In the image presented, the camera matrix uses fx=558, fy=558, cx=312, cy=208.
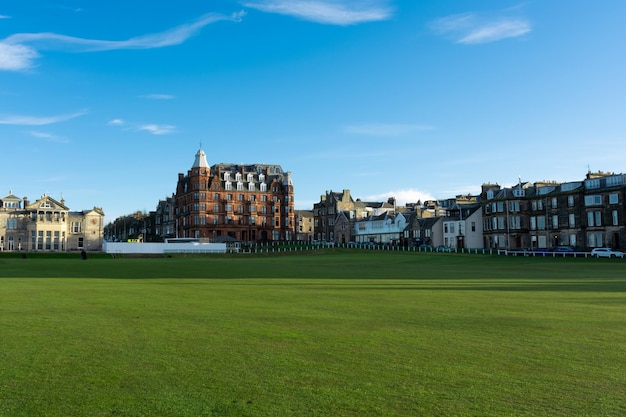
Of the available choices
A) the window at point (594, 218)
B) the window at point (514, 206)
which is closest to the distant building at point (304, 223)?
the window at point (514, 206)

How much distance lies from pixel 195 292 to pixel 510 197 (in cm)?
8483

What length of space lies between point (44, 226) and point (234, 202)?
4153 centimetres

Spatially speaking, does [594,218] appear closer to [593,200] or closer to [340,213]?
[593,200]

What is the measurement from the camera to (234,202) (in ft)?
423

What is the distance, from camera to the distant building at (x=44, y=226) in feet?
396

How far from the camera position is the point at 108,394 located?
8.02m

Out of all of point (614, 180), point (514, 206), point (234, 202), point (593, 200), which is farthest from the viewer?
point (234, 202)

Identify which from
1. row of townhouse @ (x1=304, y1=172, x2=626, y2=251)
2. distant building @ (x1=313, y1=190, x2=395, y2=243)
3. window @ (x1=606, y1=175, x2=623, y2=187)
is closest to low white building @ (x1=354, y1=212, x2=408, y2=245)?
row of townhouse @ (x1=304, y1=172, x2=626, y2=251)

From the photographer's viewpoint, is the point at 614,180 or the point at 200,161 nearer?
the point at 614,180

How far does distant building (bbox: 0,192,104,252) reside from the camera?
121 meters

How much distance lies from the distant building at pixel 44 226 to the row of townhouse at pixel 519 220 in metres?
61.1

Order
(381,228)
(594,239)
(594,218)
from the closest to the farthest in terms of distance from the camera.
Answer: (594,218) → (594,239) → (381,228)

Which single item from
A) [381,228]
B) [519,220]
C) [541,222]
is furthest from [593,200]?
[381,228]

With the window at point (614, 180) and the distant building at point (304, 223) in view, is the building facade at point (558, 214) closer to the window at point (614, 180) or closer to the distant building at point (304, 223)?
the window at point (614, 180)
